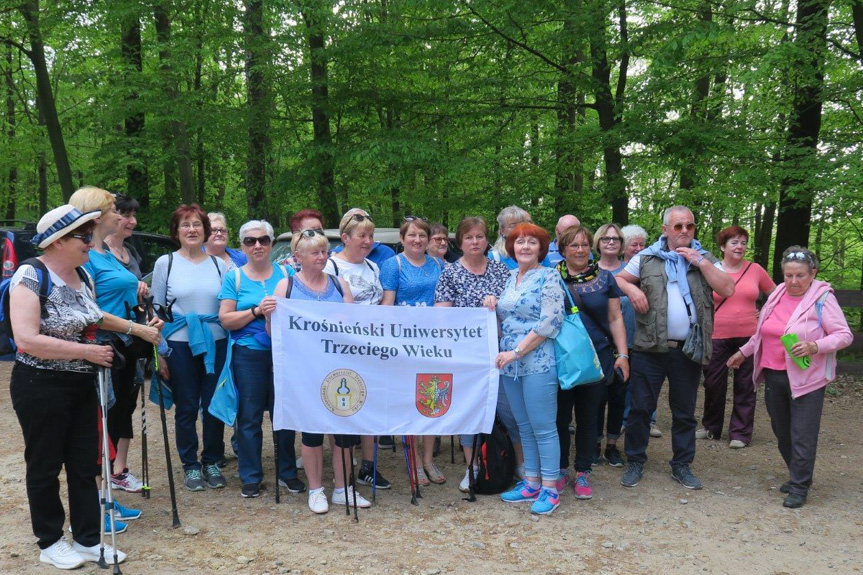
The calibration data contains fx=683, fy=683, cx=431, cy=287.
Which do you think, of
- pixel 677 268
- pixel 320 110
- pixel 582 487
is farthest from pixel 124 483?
pixel 320 110

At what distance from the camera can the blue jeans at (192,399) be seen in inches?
195

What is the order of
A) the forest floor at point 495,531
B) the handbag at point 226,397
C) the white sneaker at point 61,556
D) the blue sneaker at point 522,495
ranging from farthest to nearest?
the blue sneaker at point 522,495 < the handbag at point 226,397 < the forest floor at point 495,531 < the white sneaker at point 61,556

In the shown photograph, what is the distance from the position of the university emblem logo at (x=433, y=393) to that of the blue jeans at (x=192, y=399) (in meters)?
1.50

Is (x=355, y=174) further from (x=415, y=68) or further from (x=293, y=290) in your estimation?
(x=293, y=290)

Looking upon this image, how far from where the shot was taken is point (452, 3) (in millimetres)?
8953

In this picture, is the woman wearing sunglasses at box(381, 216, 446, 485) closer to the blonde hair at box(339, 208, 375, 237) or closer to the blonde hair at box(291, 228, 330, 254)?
the blonde hair at box(339, 208, 375, 237)

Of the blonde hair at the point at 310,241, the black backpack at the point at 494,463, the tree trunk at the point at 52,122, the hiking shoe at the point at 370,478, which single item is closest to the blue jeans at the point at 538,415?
the black backpack at the point at 494,463

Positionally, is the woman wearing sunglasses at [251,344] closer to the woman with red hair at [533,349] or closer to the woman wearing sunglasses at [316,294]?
the woman wearing sunglasses at [316,294]

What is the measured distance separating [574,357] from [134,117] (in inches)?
495

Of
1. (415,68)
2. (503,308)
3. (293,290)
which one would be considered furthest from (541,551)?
(415,68)

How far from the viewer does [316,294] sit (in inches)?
→ 190

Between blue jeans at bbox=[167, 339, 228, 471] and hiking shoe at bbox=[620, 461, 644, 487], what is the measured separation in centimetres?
313

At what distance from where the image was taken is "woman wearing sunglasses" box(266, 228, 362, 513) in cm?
470

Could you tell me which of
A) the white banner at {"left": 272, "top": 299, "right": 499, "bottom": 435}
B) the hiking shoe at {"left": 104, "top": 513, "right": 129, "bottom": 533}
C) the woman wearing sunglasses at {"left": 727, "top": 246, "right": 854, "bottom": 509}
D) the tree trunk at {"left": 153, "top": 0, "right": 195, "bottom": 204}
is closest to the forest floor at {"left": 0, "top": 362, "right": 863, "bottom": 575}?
the hiking shoe at {"left": 104, "top": 513, "right": 129, "bottom": 533}
